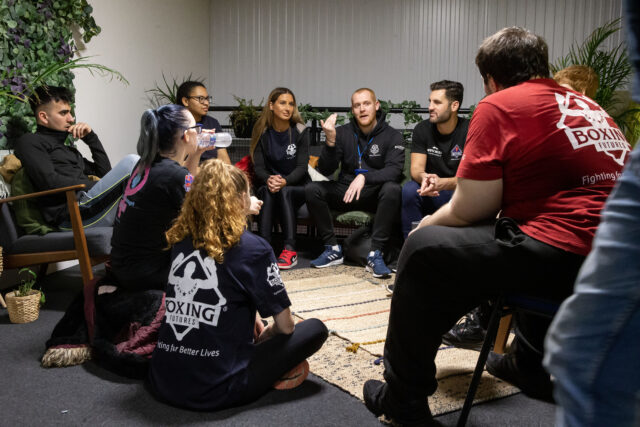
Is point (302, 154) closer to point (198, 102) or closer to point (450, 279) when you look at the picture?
point (198, 102)

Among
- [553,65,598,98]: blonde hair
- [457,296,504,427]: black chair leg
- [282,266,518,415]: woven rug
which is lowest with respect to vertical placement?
[282,266,518,415]: woven rug

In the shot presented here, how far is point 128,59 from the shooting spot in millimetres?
4457

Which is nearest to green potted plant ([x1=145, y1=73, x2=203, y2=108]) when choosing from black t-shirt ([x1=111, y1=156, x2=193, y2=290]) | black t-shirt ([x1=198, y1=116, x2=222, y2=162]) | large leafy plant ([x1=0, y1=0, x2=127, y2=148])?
black t-shirt ([x1=198, y1=116, x2=222, y2=162])

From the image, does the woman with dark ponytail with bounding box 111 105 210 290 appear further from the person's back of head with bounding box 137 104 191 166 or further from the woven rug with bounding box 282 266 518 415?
the woven rug with bounding box 282 266 518 415

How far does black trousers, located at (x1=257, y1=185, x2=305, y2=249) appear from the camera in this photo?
3.77 meters

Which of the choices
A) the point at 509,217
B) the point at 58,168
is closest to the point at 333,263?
the point at 58,168

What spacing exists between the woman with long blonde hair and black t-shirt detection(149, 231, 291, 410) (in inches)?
84.5

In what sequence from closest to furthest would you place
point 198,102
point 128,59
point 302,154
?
point 302,154 → point 198,102 → point 128,59

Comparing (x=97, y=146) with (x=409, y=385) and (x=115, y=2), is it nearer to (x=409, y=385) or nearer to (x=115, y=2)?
(x=115, y=2)

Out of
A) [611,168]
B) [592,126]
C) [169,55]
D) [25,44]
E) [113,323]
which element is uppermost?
[169,55]

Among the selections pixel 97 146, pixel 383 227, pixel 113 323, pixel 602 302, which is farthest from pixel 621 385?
pixel 97 146

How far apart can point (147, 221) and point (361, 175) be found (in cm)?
191

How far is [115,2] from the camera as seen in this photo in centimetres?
423

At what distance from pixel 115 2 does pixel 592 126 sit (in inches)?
154
